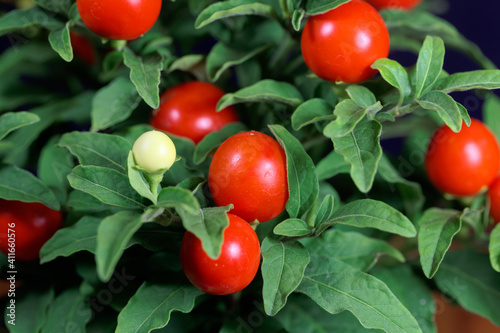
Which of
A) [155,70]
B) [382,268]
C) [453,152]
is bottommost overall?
[382,268]

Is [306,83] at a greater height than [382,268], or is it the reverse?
[306,83]

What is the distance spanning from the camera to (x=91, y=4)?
1.31ft

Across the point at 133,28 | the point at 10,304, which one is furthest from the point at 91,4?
the point at 10,304

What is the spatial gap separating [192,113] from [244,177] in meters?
0.12

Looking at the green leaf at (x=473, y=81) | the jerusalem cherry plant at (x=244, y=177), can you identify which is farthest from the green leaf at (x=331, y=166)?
the green leaf at (x=473, y=81)

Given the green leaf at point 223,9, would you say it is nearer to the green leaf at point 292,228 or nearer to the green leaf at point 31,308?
the green leaf at point 292,228

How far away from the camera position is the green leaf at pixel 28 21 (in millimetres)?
445

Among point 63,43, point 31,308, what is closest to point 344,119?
point 63,43

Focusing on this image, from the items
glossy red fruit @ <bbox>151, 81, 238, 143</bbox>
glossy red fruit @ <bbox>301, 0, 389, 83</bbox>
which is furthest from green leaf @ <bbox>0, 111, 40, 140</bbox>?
glossy red fruit @ <bbox>301, 0, 389, 83</bbox>

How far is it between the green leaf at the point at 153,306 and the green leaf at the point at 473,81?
0.25 m

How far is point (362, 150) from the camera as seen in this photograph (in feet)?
1.19

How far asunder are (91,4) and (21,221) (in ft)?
0.66

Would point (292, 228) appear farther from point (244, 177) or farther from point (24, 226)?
point (24, 226)

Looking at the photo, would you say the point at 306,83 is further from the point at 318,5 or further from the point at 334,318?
the point at 334,318
